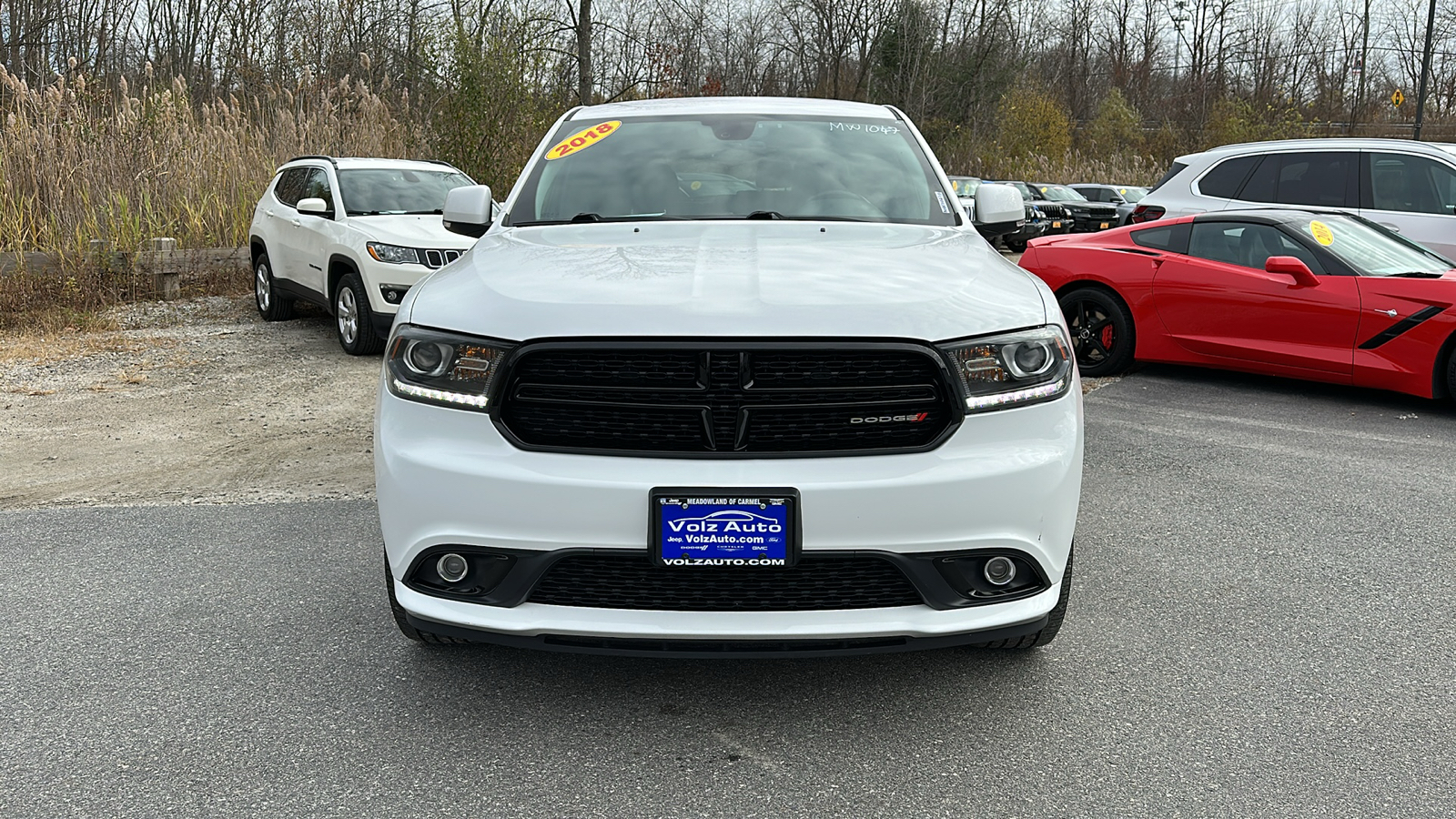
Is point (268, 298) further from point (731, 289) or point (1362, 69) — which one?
point (1362, 69)

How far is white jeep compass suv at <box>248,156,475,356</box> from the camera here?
9.15m

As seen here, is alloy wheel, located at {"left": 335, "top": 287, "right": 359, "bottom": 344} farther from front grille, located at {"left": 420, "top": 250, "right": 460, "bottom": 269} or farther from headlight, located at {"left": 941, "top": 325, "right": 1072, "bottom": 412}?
headlight, located at {"left": 941, "top": 325, "right": 1072, "bottom": 412}

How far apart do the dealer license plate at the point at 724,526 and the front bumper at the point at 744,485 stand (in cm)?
3

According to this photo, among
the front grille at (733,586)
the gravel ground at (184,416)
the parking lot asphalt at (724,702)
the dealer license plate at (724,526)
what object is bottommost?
the parking lot asphalt at (724,702)

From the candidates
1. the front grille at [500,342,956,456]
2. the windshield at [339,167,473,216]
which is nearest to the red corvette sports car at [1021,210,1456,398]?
the windshield at [339,167,473,216]

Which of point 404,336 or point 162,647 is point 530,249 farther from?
point 162,647

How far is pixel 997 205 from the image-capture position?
4.68m

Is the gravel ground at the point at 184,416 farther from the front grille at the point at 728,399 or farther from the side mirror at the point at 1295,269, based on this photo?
the side mirror at the point at 1295,269

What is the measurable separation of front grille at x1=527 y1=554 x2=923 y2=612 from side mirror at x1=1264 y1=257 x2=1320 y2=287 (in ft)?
19.3

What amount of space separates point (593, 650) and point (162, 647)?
5.23 ft

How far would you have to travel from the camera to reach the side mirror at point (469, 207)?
461cm

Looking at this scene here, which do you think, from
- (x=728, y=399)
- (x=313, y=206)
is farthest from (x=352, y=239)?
(x=728, y=399)

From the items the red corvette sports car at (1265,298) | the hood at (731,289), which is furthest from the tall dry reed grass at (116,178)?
the hood at (731,289)

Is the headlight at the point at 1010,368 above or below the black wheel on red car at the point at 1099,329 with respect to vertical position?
above
